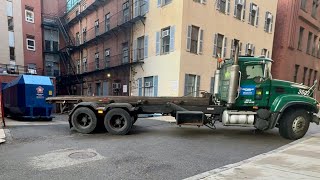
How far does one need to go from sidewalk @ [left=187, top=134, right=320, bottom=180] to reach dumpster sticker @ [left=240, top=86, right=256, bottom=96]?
8.81ft

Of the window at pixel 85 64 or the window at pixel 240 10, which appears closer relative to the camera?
the window at pixel 240 10


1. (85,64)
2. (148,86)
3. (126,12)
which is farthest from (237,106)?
(85,64)

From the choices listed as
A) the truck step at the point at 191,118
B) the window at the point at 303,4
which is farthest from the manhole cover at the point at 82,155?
the window at the point at 303,4

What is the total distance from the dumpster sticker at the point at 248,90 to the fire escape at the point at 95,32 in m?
12.0

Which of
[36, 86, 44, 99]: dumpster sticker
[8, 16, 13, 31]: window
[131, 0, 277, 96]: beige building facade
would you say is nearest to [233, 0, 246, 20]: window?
[131, 0, 277, 96]: beige building facade

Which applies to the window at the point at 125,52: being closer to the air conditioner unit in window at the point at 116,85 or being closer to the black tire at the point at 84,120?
the air conditioner unit in window at the point at 116,85

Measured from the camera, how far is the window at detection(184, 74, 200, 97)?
53.6 feet

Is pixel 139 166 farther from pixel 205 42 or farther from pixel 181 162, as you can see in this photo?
pixel 205 42

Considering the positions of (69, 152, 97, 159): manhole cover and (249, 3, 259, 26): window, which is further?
(249, 3, 259, 26): window

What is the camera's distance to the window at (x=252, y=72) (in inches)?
335

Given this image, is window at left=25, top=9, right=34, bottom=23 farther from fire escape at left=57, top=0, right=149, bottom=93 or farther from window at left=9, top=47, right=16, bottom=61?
window at left=9, top=47, right=16, bottom=61

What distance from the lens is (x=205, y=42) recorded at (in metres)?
17.2

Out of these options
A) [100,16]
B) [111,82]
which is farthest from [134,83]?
[100,16]

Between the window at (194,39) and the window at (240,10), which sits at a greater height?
the window at (240,10)
